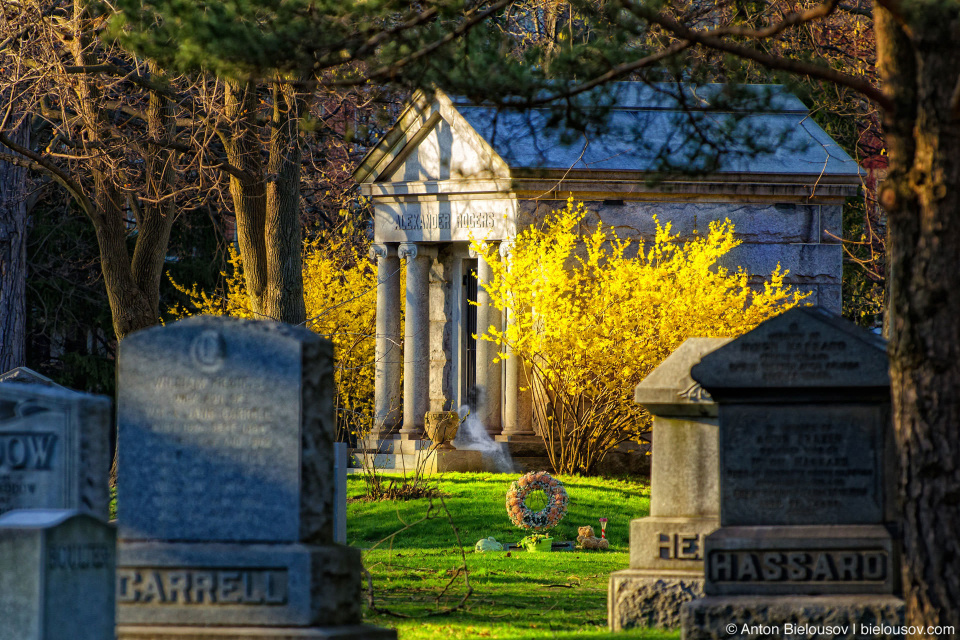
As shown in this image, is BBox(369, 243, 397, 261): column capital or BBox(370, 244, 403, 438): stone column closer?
BBox(370, 244, 403, 438): stone column

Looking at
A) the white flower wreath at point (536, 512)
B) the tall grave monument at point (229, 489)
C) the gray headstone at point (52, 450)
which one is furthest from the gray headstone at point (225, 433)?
the white flower wreath at point (536, 512)

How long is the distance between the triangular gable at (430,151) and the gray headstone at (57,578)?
43.3 ft

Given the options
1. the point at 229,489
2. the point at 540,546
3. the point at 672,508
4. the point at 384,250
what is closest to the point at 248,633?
the point at 229,489

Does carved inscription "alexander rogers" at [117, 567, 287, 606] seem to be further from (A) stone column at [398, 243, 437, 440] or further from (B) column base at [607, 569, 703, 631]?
(A) stone column at [398, 243, 437, 440]

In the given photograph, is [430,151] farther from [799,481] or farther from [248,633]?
[248,633]

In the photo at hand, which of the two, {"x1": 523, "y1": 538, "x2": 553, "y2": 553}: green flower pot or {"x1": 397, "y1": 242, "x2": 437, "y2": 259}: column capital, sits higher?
{"x1": 397, "y1": 242, "x2": 437, "y2": 259}: column capital

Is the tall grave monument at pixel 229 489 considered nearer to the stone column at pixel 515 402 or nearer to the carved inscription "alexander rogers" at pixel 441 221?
the stone column at pixel 515 402

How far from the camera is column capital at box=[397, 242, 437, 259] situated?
20344 mm

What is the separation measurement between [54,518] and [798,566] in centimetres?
377

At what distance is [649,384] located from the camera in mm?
8617

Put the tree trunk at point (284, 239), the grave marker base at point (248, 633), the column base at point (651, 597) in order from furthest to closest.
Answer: the tree trunk at point (284, 239) < the column base at point (651, 597) < the grave marker base at point (248, 633)

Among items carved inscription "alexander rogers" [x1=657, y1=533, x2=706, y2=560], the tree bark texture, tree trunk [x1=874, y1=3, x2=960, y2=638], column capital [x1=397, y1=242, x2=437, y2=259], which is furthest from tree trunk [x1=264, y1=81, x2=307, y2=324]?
tree trunk [x1=874, y1=3, x2=960, y2=638]

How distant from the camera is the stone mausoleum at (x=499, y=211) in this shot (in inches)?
738

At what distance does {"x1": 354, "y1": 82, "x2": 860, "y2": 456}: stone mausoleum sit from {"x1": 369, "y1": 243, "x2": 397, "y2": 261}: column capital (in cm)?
3
